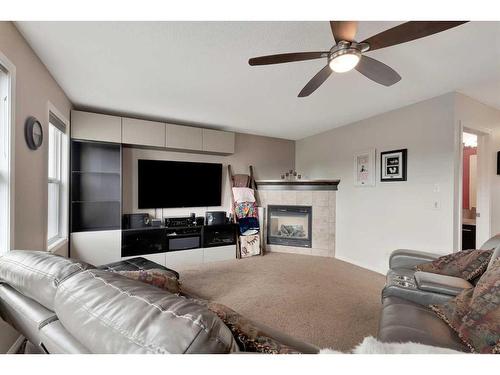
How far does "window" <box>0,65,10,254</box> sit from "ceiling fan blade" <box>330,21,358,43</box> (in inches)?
84.4

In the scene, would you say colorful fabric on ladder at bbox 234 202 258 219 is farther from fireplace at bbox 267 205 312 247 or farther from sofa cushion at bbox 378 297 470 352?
sofa cushion at bbox 378 297 470 352

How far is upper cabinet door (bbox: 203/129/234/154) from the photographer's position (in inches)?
162

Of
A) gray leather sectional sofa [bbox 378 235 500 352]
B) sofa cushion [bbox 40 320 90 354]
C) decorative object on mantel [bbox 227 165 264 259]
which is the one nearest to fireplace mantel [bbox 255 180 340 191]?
decorative object on mantel [bbox 227 165 264 259]

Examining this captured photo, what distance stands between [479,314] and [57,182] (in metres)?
4.06

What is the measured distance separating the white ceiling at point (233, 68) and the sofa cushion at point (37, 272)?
1562mm

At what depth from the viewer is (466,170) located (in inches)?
171

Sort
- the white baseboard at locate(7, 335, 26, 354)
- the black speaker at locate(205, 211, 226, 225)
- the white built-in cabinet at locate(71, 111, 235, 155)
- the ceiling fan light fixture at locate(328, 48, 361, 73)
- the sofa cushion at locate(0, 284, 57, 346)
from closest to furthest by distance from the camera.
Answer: the sofa cushion at locate(0, 284, 57, 346) < the ceiling fan light fixture at locate(328, 48, 361, 73) < the white baseboard at locate(7, 335, 26, 354) < the white built-in cabinet at locate(71, 111, 235, 155) < the black speaker at locate(205, 211, 226, 225)

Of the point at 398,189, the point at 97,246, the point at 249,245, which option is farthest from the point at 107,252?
the point at 398,189

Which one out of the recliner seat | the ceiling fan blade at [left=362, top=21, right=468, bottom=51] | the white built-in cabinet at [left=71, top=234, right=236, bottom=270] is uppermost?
the ceiling fan blade at [left=362, top=21, right=468, bottom=51]

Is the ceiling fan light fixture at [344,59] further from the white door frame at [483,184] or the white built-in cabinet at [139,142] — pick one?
the white built-in cabinet at [139,142]

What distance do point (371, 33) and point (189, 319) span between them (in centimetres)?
211

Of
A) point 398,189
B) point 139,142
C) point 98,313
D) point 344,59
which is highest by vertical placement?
point 344,59

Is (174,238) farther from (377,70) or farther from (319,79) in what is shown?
(377,70)

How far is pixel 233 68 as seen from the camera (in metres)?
2.21
